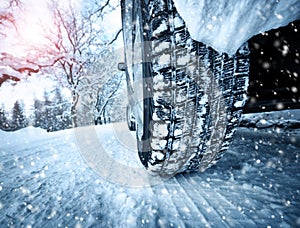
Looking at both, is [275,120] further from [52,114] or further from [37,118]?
[37,118]

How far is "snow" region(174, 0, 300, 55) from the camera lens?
0.59m

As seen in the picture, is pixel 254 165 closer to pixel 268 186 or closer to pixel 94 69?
pixel 268 186

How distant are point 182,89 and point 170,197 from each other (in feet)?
1.43

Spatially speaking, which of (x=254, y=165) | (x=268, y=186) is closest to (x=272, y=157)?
(x=254, y=165)

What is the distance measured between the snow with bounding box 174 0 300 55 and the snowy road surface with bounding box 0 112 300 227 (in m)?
0.55

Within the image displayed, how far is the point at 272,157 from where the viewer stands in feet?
3.45

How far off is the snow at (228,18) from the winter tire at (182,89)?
0.03 metres

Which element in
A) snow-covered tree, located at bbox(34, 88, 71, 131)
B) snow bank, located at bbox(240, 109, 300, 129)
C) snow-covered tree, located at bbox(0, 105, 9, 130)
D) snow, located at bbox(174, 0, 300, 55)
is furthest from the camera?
snow-covered tree, located at bbox(0, 105, 9, 130)

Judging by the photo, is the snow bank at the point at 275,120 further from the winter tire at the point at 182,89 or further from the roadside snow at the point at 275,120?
the winter tire at the point at 182,89

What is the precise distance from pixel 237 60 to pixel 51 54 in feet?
29.2

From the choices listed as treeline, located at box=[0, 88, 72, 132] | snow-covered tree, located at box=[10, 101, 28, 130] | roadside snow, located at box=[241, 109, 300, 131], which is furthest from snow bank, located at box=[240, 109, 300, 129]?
snow-covered tree, located at box=[10, 101, 28, 130]

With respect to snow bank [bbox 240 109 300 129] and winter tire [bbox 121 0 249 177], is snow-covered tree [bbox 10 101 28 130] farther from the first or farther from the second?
winter tire [bbox 121 0 249 177]

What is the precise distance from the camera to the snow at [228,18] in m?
0.59

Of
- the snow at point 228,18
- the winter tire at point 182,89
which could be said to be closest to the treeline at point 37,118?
the winter tire at point 182,89
